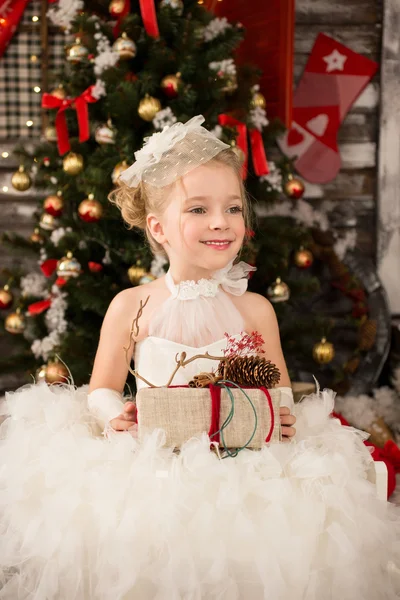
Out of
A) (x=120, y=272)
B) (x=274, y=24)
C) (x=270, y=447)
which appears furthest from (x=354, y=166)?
(x=270, y=447)

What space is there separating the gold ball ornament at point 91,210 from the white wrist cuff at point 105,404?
99 cm

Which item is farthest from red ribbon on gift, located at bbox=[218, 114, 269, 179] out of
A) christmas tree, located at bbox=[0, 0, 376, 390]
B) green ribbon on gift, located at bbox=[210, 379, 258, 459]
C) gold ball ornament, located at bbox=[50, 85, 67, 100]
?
green ribbon on gift, located at bbox=[210, 379, 258, 459]

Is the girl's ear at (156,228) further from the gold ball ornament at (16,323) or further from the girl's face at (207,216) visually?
the gold ball ornament at (16,323)

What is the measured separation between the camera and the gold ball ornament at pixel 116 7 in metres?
2.48

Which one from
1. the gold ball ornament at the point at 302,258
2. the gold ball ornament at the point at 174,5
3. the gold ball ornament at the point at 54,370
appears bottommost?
the gold ball ornament at the point at 54,370

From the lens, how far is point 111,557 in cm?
119

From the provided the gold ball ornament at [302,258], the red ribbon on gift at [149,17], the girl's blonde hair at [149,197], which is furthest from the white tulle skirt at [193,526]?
the red ribbon on gift at [149,17]

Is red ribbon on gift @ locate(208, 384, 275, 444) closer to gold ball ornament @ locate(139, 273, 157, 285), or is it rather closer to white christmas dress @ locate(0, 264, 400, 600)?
white christmas dress @ locate(0, 264, 400, 600)

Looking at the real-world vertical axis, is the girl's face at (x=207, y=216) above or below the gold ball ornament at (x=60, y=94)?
below

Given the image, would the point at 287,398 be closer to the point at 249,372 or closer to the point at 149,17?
the point at 249,372

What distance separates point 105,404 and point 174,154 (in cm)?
66

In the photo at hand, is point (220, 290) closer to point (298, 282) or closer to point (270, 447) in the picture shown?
point (270, 447)

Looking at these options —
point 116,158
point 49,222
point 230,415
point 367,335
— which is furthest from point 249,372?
point 367,335

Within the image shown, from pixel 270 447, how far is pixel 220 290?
1.92 feet
